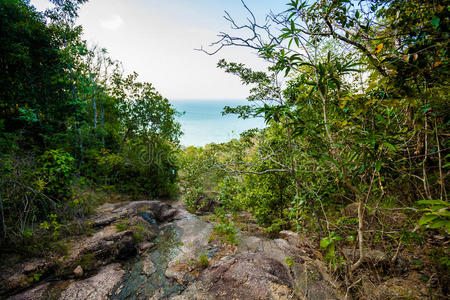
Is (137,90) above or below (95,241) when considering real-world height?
above

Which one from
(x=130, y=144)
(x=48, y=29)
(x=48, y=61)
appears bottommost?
(x=130, y=144)

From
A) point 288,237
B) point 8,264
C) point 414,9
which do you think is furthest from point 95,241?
point 414,9

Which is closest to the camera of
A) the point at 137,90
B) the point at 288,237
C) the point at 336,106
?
the point at 336,106

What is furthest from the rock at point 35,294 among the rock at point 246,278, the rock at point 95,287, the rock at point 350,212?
the rock at point 350,212

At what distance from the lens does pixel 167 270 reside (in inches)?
223

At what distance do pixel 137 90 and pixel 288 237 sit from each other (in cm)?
1349

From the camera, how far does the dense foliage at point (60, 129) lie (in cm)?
530

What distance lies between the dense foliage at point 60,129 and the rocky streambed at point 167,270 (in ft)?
4.28

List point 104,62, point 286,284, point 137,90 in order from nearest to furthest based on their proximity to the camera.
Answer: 1. point 286,284
2. point 137,90
3. point 104,62

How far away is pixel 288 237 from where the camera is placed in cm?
582

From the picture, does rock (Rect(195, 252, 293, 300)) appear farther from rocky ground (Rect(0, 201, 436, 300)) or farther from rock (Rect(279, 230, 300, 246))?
rock (Rect(279, 230, 300, 246))

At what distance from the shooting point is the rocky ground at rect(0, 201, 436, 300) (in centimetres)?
345

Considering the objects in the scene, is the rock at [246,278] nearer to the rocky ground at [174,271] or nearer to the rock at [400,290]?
the rocky ground at [174,271]

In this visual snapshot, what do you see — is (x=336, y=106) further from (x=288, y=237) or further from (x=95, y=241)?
(x=95, y=241)
